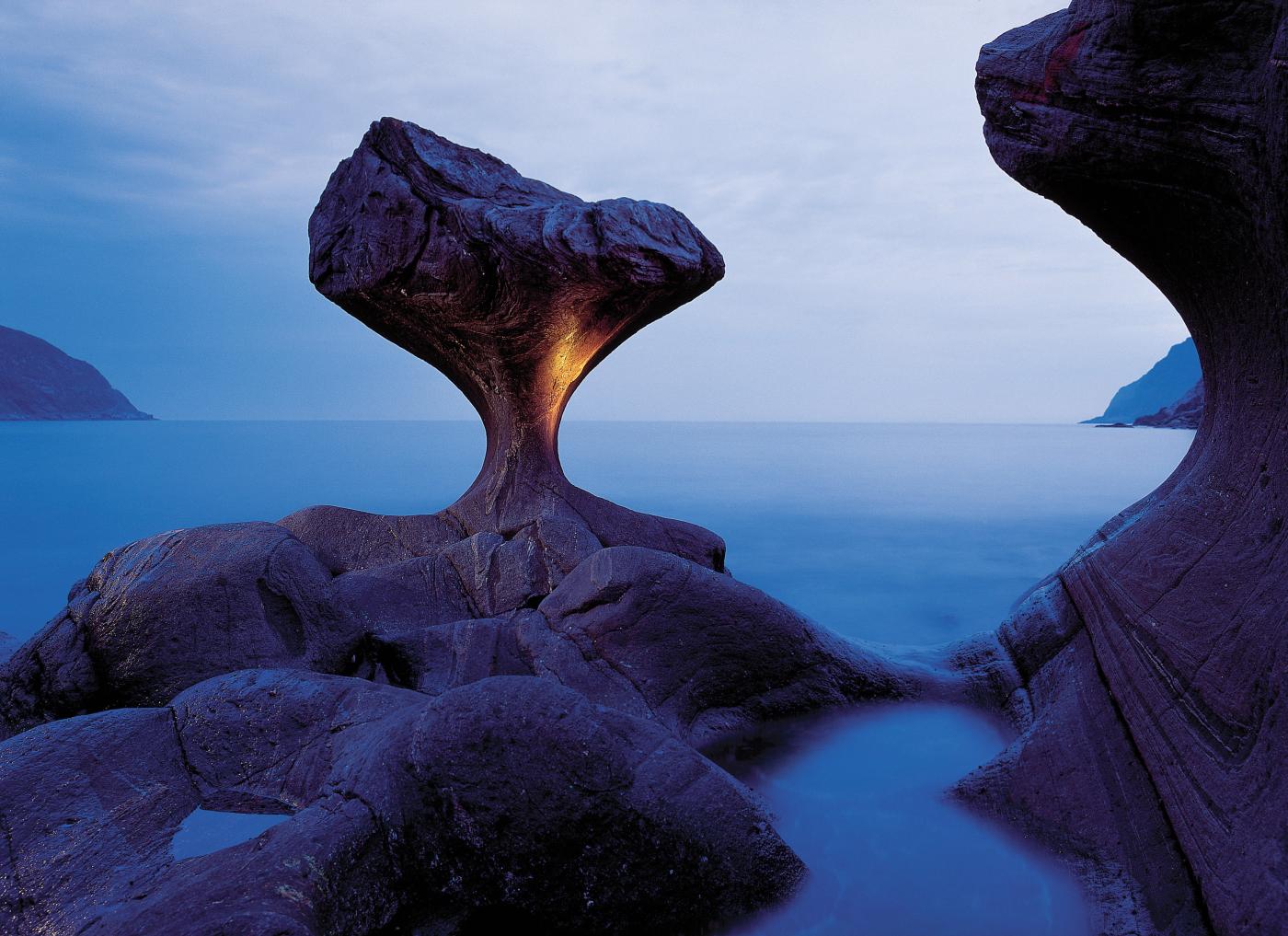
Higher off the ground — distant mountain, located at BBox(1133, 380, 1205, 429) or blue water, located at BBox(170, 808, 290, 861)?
distant mountain, located at BBox(1133, 380, 1205, 429)

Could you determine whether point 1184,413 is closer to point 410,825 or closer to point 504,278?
point 504,278

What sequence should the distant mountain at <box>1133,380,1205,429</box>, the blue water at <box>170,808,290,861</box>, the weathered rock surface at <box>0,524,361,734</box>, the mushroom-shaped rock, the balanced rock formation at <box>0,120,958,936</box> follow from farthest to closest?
the distant mountain at <box>1133,380,1205,429</box>, the mushroom-shaped rock, the weathered rock surface at <box>0,524,361,734</box>, the blue water at <box>170,808,290,861</box>, the balanced rock formation at <box>0,120,958,936</box>

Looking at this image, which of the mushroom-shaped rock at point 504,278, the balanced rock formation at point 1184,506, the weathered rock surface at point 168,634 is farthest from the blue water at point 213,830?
the mushroom-shaped rock at point 504,278

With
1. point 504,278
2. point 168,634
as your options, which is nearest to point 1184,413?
point 504,278

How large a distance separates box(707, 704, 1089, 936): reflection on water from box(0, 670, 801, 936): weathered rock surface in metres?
0.31

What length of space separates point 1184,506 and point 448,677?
13.9 ft

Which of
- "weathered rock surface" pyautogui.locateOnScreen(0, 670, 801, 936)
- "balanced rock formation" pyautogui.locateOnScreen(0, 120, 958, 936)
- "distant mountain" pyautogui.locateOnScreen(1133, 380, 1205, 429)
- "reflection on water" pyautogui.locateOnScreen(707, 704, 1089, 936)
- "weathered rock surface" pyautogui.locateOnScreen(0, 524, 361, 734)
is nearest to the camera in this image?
"weathered rock surface" pyautogui.locateOnScreen(0, 670, 801, 936)

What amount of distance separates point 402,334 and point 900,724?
253 inches

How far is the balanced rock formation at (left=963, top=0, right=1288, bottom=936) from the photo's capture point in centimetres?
264

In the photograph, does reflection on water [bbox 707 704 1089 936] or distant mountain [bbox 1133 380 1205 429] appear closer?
reflection on water [bbox 707 704 1089 936]

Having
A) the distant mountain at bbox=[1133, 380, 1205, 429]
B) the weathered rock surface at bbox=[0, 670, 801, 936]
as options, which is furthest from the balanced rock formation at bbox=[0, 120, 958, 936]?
the distant mountain at bbox=[1133, 380, 1205, 429]

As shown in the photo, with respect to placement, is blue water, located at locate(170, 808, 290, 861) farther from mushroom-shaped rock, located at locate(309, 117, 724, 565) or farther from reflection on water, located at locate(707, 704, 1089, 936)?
mushroom-shaped rock, located at locate(309, 117, 724, 565)

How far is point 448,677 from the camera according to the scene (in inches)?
193

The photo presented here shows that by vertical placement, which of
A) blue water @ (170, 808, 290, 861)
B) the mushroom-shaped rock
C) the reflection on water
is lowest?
the reflection on water
